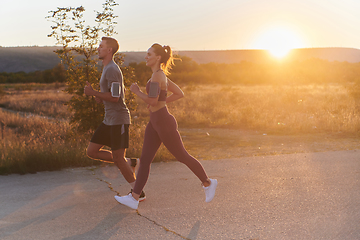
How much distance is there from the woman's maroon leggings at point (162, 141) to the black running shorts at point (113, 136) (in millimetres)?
287

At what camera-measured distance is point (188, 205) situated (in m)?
4.38

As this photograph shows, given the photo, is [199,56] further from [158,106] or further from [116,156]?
[158,106]

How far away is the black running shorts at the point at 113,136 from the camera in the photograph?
13.8 ft

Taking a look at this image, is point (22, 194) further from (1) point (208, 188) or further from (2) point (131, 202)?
(1) point (208, 188)

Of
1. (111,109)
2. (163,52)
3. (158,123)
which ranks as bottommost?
(158,123)

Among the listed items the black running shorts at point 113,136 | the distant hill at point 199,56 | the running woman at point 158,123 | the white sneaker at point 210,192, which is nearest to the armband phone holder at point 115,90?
the running woman at point 158,123

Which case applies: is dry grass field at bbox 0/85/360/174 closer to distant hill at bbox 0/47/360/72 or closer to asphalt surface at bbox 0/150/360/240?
asphalt surface at bbox 0/150/360/240

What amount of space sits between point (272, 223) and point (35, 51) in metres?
118

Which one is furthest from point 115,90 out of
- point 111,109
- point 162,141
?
point 162,141

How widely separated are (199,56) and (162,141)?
130688mm

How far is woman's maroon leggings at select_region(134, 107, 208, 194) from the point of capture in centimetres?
402

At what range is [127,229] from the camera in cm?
362

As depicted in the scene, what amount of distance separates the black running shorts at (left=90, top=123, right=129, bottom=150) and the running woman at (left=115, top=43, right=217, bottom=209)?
0.29 m

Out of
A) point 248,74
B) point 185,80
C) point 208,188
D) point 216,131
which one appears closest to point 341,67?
point 248,74
